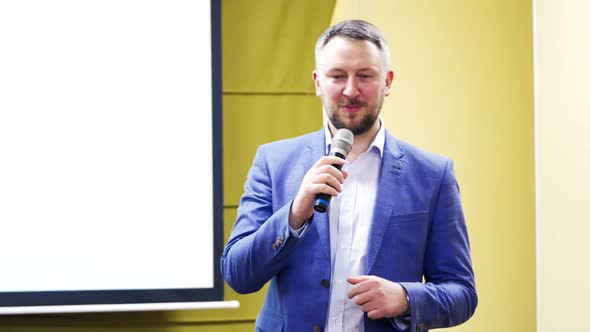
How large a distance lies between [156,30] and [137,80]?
0.78ft

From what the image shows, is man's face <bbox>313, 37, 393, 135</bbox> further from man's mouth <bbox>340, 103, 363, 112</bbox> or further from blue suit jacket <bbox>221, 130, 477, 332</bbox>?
blue suit jacket <bbox>221, 130, 477, 332</bbox>

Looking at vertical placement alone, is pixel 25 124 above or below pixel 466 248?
above

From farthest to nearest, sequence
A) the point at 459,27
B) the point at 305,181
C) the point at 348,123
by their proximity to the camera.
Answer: the point at 459,27, the point at 348,123, the point at 305,181

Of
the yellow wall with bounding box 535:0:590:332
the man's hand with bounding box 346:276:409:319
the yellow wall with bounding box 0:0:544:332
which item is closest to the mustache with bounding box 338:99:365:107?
the man's hand with bounding box 346:276:409:319

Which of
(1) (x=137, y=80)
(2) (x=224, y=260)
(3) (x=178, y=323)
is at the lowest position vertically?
(3) (x=178, y=323)

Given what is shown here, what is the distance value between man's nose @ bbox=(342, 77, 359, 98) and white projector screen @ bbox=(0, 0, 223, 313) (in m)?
1.67

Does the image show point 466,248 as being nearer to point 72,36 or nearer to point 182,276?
point 182,276

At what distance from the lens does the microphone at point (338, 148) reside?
149 cm

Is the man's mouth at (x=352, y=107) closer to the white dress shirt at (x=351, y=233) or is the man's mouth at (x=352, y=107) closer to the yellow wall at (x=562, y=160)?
the white dress shirt at (x=351, y=233)

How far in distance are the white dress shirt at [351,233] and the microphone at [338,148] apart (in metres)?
0.14

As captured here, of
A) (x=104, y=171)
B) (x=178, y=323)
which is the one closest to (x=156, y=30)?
(x=104, y=171)

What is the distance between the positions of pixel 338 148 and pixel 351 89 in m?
0.15

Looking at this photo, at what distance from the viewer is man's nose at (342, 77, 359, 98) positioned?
165 cm

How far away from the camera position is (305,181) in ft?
4.99
